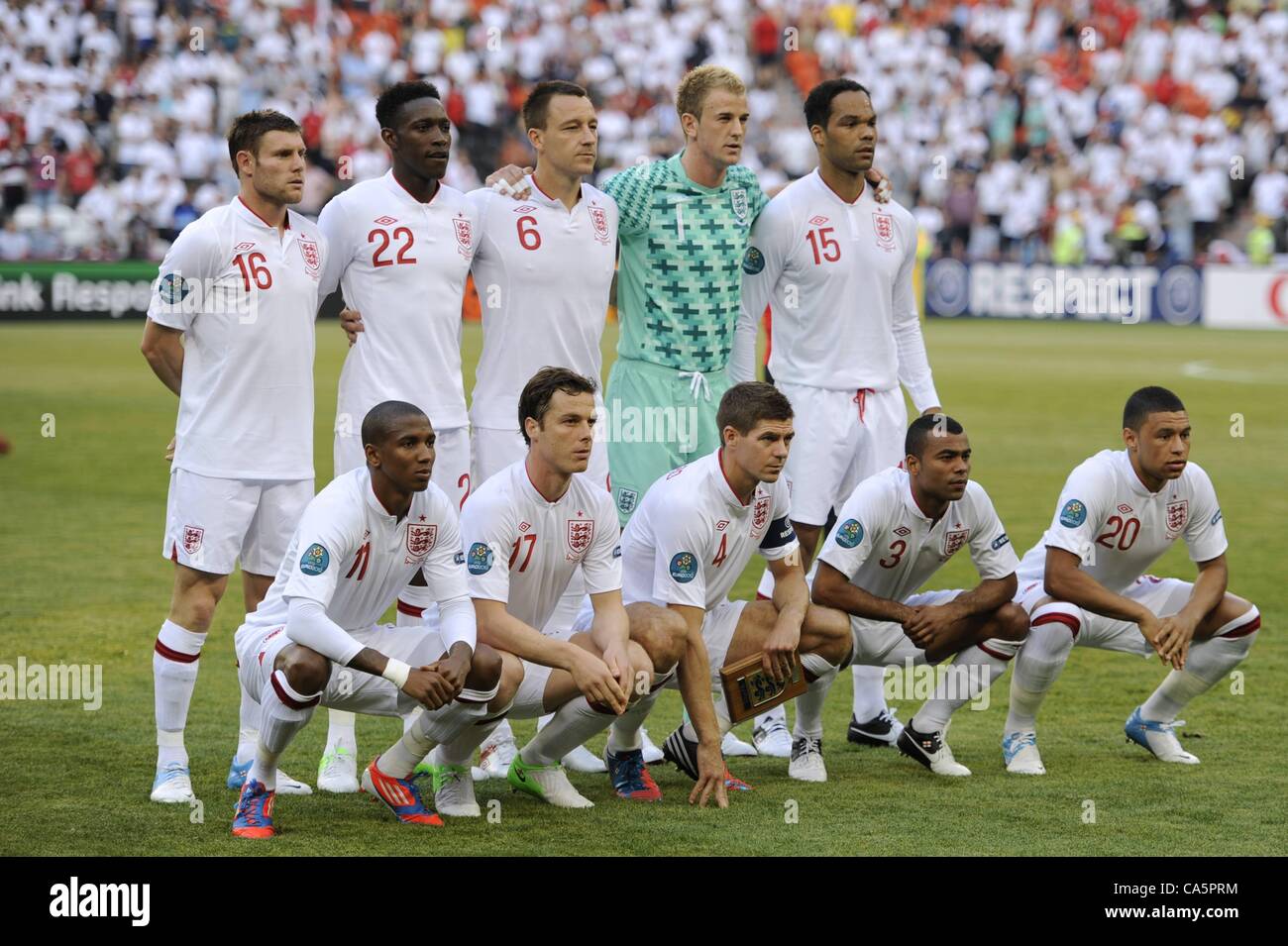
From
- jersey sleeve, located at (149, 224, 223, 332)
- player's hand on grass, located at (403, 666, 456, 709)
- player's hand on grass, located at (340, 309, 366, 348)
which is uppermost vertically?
jersey sleeve, located at (149, 224, 223, 332)

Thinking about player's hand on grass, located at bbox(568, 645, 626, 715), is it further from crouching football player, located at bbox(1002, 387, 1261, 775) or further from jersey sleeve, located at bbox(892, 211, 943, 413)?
→ jersey sleeve, located at bbox(892, 211, 943, 413)

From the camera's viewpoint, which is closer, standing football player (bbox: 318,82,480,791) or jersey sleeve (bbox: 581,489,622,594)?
jersey sleeve (bbox: 581,489,622,594)

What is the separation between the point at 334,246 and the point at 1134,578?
3.40 meters

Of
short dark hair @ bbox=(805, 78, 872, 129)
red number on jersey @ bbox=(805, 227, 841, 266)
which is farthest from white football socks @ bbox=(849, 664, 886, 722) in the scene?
short dark hair @ bbox=(805, 78, 872, 129)

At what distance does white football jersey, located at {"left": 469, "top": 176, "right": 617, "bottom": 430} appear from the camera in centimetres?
696

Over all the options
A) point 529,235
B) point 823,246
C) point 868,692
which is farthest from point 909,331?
point 529,235

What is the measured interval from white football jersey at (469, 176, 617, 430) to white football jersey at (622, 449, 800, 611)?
756 millimetres

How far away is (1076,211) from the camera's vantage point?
3123 cm

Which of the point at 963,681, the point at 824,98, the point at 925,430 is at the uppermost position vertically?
the point at 824,98

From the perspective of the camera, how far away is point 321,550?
5621 millimetres

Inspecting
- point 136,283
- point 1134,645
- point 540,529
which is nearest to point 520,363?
point 540,529

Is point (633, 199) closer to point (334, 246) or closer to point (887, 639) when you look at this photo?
point (334, 246)

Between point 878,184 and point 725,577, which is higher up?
point 878,184

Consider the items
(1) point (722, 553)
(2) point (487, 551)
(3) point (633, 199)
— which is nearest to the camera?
(2) point (487, 551)
